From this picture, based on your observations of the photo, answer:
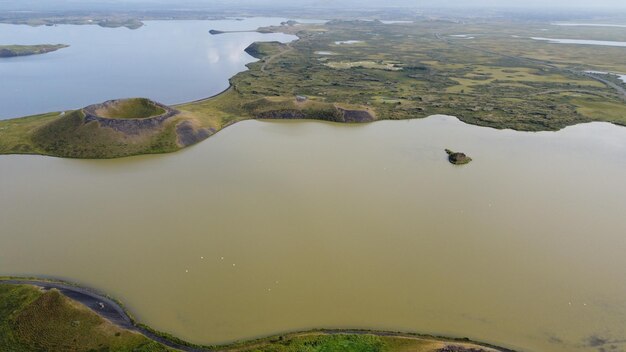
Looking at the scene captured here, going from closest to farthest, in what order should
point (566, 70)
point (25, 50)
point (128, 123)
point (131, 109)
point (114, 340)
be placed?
point (114, 340)
point (128, 123)
point (131, 109)
point (566, 70)
point (25, 50)

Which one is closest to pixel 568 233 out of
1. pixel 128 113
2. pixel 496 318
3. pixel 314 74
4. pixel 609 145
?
pixel 496 318

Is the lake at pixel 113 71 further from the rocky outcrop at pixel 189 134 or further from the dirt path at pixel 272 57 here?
the rocky outcrop at pixel 189 134

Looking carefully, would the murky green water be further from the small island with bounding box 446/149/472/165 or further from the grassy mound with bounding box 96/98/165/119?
the grassy mound with bounding box 96/98/165/119

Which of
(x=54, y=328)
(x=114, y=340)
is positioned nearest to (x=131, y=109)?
(x=54, y=328)

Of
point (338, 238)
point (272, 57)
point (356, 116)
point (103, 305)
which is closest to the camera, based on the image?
point (103, 305)

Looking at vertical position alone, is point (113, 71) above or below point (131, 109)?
above

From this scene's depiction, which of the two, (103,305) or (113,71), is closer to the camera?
(103,305)

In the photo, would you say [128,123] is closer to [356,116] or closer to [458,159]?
[356,116]
